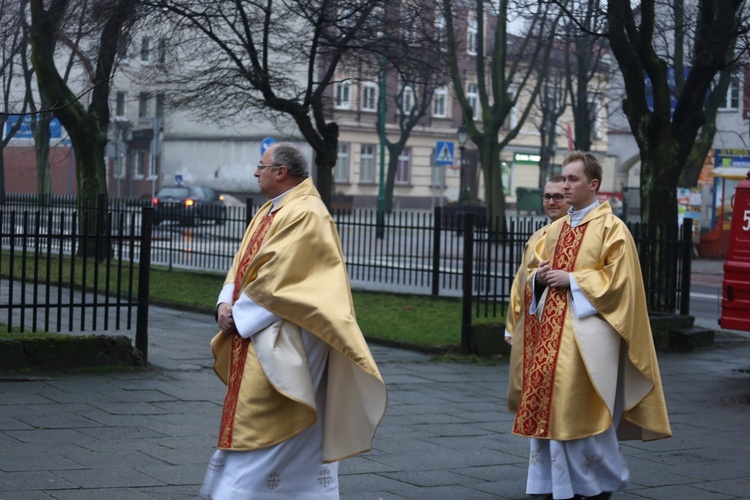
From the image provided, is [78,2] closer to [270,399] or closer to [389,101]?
[270,399]

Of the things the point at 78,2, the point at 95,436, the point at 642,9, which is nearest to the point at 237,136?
the point at 78,2

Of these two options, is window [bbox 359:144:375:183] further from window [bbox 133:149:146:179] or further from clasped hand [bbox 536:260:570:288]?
clasped hand [bbox 536:260:570:288]

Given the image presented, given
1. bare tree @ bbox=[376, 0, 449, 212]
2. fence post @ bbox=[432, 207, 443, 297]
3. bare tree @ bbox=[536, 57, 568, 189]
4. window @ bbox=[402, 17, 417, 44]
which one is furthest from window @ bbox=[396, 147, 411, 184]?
fence post @ bbox=[432, 207, 443, 297]

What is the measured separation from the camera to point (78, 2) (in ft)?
54.1

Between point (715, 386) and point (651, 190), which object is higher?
point (651, 190)

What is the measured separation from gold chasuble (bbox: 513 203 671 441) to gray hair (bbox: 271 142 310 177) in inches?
62.8

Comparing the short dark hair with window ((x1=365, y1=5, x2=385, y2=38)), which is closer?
the short dark hair

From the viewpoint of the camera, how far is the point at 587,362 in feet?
19.4

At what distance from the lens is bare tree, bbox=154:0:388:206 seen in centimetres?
1742

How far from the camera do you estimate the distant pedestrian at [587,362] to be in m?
5.88

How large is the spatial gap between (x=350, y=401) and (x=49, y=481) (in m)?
1.77

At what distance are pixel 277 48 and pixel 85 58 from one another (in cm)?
336

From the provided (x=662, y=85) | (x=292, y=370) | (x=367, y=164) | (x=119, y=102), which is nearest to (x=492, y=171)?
(x=119, y=102)

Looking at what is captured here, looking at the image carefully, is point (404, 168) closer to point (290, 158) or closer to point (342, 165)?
point (342, 165)
